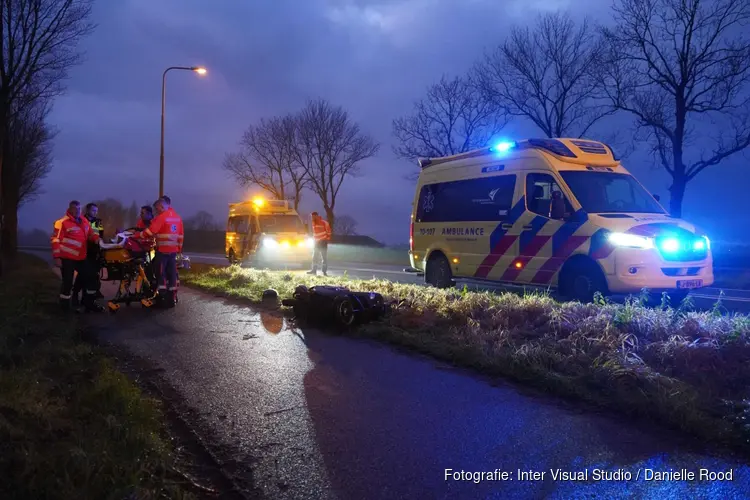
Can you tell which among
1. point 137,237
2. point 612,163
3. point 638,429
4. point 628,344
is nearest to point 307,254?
point 137,237

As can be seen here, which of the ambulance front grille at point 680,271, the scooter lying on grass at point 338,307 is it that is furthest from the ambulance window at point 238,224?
the ambulance front grille at point 680,271

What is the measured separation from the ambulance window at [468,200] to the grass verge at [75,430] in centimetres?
696

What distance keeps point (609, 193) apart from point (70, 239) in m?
8.83

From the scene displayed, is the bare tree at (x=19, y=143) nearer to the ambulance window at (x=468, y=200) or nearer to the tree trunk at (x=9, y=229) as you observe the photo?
the tree trunk at (x=9, y=229)

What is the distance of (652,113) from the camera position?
66.2 ft

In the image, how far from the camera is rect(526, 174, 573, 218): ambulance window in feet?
29.9

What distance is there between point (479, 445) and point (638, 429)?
1165mm

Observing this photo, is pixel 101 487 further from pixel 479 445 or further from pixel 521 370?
pixel 521 370

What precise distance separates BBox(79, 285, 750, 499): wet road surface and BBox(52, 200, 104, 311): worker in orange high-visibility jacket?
4.05 meters

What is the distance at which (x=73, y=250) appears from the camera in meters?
9.09

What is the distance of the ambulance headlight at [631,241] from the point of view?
7.94m

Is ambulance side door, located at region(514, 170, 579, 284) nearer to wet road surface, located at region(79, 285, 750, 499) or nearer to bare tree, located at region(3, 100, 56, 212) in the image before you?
wet road surface, located at region(79, 285, 750, 499)

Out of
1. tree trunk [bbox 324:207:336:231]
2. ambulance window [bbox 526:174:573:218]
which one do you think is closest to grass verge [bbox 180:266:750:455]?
ambulance window [bbox 526:174:573:218]

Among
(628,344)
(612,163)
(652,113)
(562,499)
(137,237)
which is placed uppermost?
(652,113)
